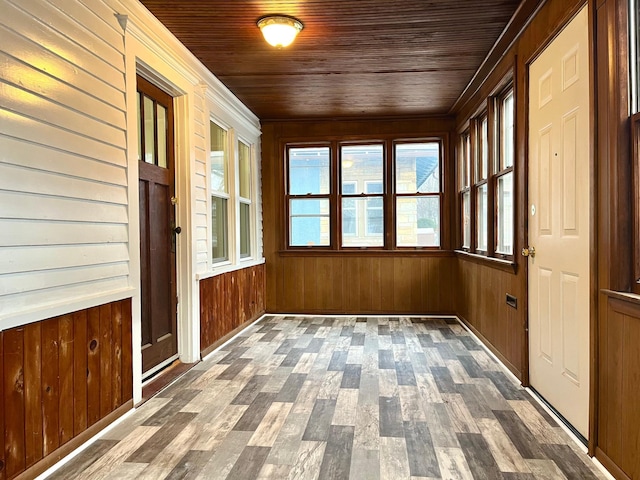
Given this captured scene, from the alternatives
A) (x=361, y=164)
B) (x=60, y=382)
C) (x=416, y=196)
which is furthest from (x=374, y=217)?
(x=60, y=382)

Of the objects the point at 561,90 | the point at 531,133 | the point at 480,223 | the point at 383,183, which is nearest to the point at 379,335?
the point at 480,223

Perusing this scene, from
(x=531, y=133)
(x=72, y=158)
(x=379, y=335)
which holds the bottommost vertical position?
(x=379, y=335)

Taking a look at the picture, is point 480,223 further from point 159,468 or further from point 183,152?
point 159,468

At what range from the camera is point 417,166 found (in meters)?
5.92

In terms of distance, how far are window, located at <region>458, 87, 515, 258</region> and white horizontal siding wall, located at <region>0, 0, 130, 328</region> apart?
9.26 ft

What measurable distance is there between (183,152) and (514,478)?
3.18 m

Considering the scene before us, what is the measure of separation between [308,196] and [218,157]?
170 centimetres

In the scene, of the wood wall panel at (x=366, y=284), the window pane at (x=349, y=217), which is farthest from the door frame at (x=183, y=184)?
the window pane at (x=349, y=217)

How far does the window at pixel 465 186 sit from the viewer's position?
16.6ft

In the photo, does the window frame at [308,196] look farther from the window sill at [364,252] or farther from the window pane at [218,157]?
the window pane at [218,157]

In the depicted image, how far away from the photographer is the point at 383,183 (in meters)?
5.94

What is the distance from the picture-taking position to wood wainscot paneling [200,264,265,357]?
4.07 meters

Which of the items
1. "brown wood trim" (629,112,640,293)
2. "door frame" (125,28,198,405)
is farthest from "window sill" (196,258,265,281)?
"brown wood trim" (629,112,640,293)

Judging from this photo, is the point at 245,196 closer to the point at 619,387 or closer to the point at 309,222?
the point at 309,222
